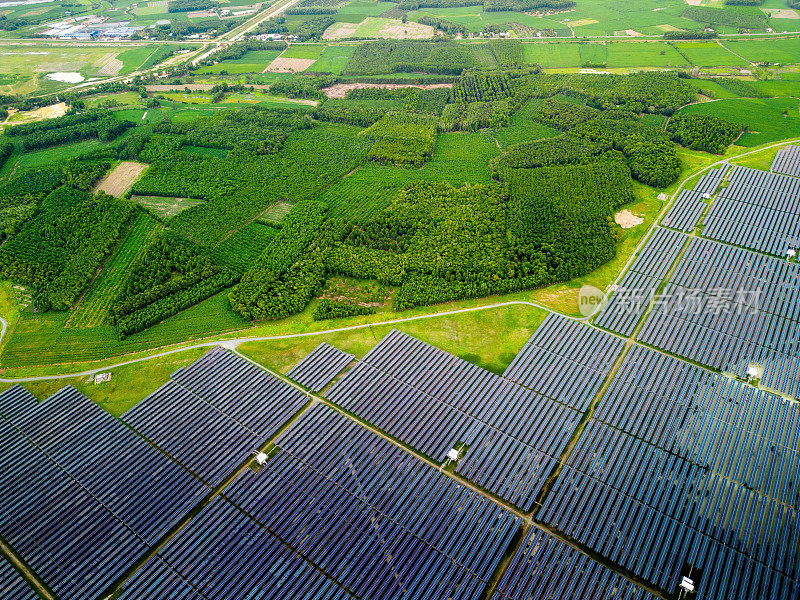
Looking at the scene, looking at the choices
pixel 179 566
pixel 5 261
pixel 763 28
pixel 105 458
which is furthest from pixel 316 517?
pixel 763 28

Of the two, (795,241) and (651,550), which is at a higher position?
(795,241)

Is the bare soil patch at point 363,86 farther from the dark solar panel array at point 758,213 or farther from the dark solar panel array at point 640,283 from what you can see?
the dark solar panel array at point 640,283

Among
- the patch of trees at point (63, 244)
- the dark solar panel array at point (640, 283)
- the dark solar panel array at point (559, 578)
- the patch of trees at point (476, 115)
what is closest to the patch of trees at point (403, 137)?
the patch of trees at point (476, 115)

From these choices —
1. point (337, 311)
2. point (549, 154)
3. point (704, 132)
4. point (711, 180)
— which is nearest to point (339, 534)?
point (337, 311)

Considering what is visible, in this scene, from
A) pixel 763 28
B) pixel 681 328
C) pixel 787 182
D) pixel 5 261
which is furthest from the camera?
pixel 763 28

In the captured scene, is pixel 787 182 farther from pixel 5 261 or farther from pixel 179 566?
pixel 5 261

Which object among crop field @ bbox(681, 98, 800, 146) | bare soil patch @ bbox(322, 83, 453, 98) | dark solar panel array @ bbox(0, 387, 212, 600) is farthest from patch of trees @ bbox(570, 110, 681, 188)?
dark solar panel array @ bbox(0, 387, 212, 600)

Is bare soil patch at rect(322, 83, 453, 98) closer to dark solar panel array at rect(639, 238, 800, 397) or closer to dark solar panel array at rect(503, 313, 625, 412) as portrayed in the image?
dark solar panel array at rect(639, 238, 800, 397)
